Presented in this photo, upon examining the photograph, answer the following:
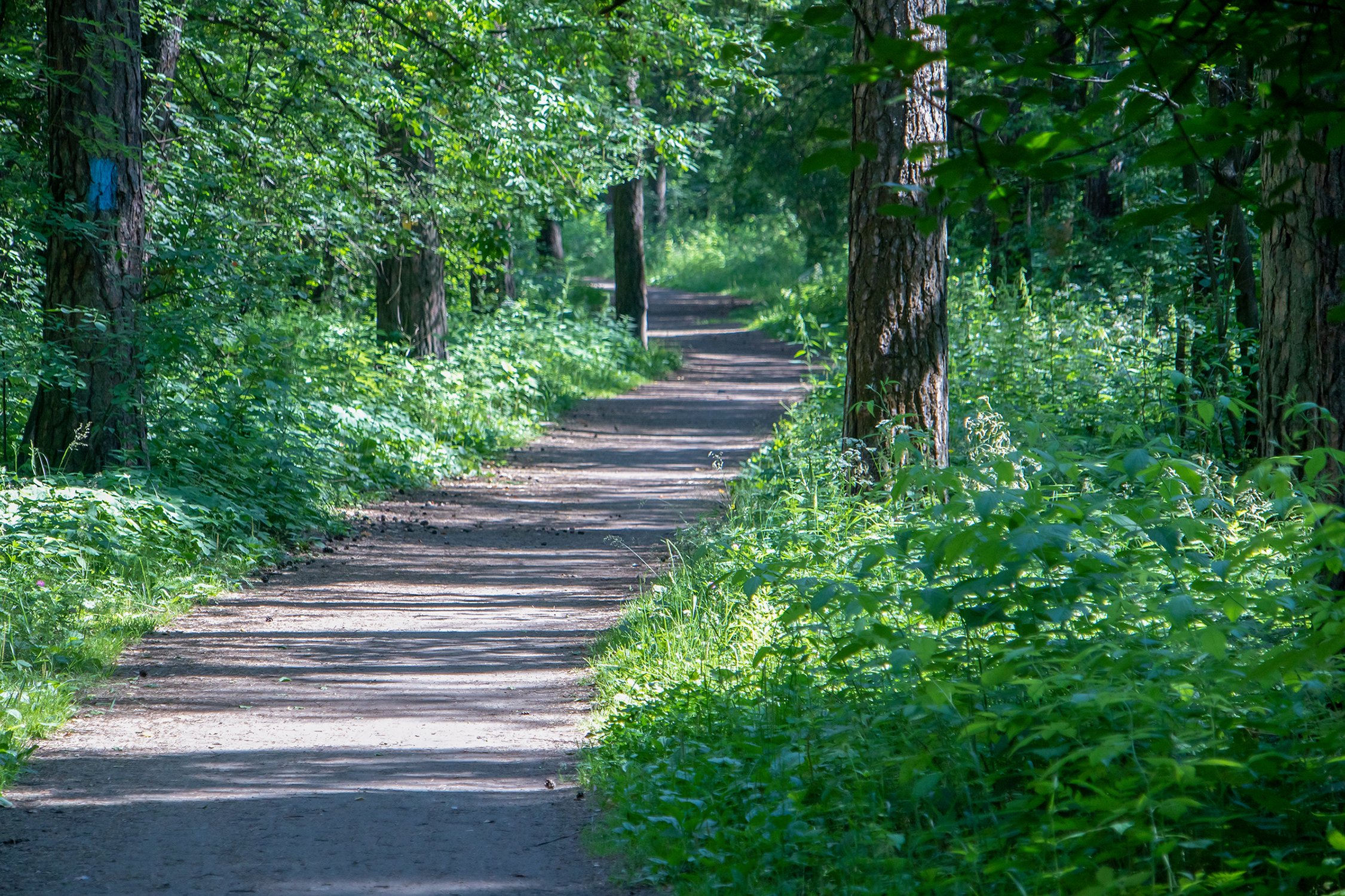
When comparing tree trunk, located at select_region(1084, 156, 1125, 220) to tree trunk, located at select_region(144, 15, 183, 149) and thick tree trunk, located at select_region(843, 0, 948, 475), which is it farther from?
tree trunk, located at select_region(144, 15, 183, 149)

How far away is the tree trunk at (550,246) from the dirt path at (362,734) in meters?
16.8

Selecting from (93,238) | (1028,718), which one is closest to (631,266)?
(93,238)

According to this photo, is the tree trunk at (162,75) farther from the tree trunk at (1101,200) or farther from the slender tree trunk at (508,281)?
the tree trunk at (1101,200)

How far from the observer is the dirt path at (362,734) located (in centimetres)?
424

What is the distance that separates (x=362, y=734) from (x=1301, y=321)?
5.40m

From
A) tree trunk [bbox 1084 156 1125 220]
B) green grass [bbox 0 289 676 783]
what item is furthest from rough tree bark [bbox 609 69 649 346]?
tree trunk [bbox 1084 156 1125 220]

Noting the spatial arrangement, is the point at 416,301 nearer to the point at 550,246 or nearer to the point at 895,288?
the point at 895,288

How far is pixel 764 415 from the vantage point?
18.9 m

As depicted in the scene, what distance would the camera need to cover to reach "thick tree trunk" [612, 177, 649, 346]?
25.5 meters

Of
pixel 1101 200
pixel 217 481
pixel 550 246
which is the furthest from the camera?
pixel 550 246

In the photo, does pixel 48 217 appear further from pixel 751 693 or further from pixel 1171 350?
pixel 1171 350

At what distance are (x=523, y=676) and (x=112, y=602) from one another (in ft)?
9.26

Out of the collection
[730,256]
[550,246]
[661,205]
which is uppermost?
[661,205]

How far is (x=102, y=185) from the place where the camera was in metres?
8.82
